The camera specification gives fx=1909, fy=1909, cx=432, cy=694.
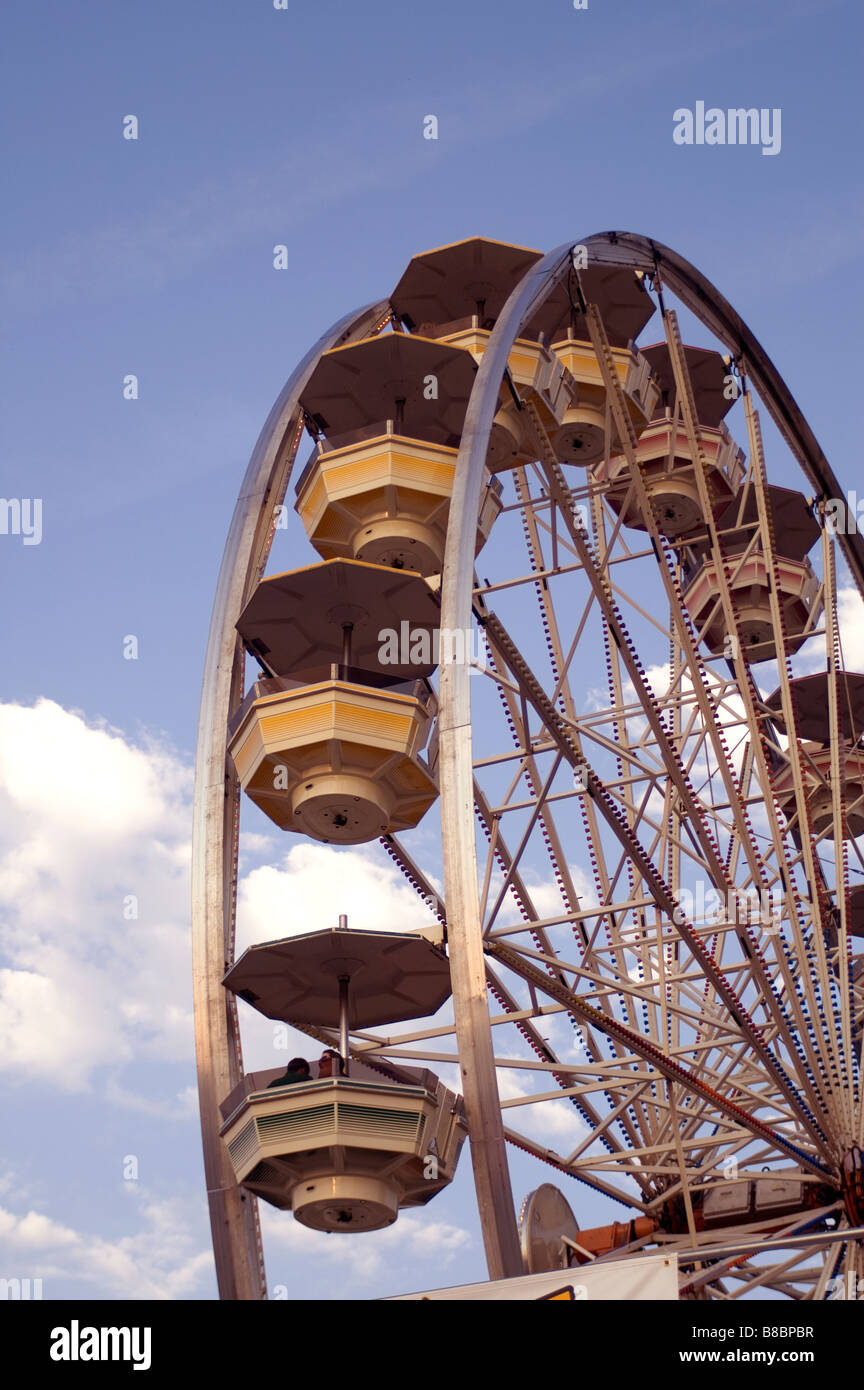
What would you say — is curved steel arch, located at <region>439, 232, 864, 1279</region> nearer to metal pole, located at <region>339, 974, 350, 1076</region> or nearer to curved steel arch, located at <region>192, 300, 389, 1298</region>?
metal pole, located at <region>339, 974, 350, 1076</region>

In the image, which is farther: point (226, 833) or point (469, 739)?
point (226, 833)

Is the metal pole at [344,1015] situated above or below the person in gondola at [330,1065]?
above

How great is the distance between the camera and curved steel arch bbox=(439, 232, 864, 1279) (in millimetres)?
13000

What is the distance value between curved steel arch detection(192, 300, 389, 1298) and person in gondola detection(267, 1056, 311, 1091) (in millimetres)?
730

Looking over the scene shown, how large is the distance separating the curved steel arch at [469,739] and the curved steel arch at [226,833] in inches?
93.8

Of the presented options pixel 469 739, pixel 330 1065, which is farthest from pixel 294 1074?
pixel 469 739

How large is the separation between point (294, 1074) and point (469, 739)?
2.86 meters

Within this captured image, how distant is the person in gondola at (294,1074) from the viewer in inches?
564

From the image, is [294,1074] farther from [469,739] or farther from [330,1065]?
[469,739]

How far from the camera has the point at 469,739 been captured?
48.2ft

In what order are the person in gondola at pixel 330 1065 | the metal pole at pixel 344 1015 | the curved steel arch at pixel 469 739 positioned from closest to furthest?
1. the curved steel arch at pixel 469 739
2. the person in gondola at pixel 330 1065
3. the metal pole at pixel 344 1015

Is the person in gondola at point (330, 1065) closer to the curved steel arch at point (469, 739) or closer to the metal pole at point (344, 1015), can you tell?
the metal pole at point (344, 1015)
